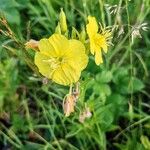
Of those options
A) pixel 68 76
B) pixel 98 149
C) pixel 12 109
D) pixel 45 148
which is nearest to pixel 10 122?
pixel 12 109

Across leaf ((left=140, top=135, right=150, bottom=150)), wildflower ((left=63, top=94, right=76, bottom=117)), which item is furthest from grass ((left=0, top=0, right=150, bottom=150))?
wildflower ((left=63, top=94, right=76, bottom=117))

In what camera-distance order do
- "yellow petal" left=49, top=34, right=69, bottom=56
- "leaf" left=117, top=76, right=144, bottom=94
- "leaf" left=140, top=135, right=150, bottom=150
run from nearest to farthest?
"yellow petal" left=49, top=34, right=69, bottom=56
"leaf" left=140, top=135, right=150, bottom=150
"leaf" left=117, top=76, right=144, bottom=94

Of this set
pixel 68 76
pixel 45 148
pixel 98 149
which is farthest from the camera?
pixel 98 149

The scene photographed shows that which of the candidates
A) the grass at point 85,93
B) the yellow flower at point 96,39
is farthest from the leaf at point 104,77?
the yellow flower at point 96,39

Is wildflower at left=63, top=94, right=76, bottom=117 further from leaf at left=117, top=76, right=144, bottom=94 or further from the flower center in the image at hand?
leaf at left=117, top=76, right=144, bottom=94

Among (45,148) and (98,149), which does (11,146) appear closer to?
(45,148)

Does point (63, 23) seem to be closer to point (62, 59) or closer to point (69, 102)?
point (62, 59)

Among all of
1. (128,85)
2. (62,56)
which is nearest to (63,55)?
(62,56)
